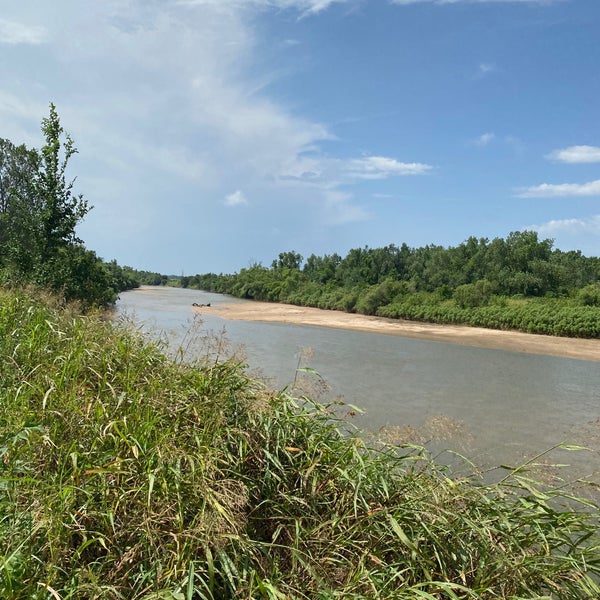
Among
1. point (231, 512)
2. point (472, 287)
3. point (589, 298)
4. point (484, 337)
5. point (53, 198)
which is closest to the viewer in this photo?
point (231, 512)

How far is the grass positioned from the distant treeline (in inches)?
1118

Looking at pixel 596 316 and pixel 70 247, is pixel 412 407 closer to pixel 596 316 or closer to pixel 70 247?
pixel 70 247

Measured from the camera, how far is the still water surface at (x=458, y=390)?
7746 mm

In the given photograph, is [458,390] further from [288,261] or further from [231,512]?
[288,261]

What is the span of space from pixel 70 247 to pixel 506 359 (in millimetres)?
17615

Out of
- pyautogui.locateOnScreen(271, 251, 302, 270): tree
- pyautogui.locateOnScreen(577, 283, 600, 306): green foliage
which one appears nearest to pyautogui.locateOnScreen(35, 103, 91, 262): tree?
pyautogui.locateOnScreen(577, 283, 600, 306): green foliage

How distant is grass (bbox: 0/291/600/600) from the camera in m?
2.20

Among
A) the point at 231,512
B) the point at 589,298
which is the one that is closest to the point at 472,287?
the point at 589,298

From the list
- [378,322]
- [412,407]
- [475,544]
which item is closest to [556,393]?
[412,407]

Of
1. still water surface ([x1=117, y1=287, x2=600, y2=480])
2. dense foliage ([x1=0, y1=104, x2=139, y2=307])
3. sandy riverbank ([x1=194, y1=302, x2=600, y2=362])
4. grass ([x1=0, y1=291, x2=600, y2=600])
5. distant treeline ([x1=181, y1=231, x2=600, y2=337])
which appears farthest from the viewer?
distant treeline ([x1=181, y1=231, x2=600, y2=337])

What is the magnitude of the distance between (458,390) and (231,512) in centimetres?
1233

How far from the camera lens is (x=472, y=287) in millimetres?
38062

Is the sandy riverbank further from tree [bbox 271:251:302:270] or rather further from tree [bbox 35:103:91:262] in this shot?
tree [bbox 271:251:302:270]

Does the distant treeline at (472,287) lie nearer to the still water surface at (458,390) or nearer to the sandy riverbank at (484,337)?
the sandy riverbank at (484,337)
